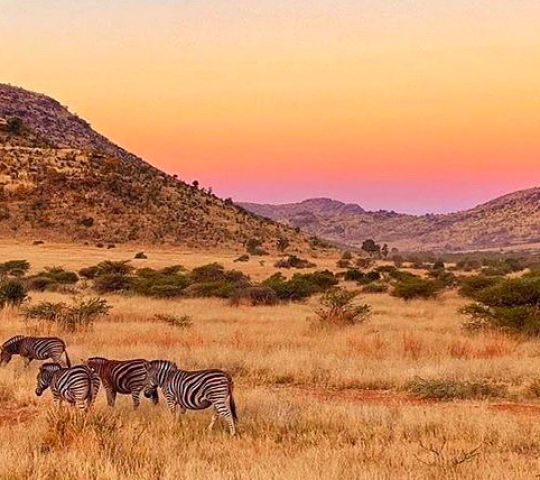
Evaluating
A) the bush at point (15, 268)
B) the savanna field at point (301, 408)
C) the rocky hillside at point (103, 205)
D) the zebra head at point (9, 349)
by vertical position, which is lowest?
the savanna field at point (301, 408)

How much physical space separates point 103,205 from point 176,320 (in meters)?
58.0

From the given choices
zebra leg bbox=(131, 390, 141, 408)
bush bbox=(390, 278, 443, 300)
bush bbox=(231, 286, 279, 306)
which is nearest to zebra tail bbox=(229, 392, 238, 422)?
zebra leg bbox=(131, 390, 141, 408)

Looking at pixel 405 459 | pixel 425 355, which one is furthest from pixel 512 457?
pixel 425 355

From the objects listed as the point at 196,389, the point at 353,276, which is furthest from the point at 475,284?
the point at 196,389

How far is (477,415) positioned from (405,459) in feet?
9.26

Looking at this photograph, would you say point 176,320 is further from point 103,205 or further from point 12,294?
point 103,205

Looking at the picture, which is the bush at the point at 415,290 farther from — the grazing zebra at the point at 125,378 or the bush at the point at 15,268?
the grazing zebra at the point at 125,378

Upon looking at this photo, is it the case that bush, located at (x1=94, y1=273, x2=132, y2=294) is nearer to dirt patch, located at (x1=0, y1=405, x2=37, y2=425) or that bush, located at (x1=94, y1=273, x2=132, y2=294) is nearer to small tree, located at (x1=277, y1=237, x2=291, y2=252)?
dirt patch, located at (x1=0, y1=405, x2=37, y2=425)

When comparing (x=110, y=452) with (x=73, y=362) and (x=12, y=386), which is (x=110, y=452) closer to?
(x=12, y=386)

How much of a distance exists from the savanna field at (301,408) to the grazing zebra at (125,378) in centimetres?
25

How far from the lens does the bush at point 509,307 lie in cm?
1955

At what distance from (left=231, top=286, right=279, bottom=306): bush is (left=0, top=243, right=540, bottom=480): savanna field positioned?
4672mm

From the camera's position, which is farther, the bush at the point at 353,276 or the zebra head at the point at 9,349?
the bush at the point at 353,276

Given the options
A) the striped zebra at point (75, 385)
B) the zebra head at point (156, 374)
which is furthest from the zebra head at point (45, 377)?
the zebra head at point (156, 374)
